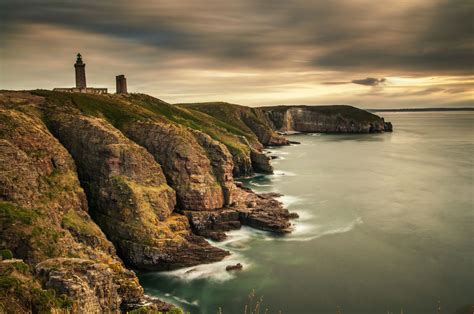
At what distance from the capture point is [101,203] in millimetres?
49562

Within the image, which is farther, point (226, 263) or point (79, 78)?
point (79, 78)

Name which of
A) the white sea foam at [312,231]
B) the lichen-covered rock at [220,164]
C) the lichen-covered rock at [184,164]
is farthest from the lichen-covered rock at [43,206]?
the white sea foam at [312,231]

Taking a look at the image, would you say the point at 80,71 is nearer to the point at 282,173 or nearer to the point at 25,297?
the point at 282,173

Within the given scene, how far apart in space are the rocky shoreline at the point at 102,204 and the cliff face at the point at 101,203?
0.40 ft

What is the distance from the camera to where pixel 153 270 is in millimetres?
45344

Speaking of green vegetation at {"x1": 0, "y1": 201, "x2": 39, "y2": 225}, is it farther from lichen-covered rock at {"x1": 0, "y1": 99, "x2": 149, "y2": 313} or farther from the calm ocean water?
the calm ocean water

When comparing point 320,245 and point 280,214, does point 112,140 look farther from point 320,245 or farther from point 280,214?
point 320,245

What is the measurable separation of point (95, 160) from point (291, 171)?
71.8 metres

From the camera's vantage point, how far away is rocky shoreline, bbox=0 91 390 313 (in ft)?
93.1

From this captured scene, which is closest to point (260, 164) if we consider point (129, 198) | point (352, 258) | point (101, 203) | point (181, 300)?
point (352, 258)

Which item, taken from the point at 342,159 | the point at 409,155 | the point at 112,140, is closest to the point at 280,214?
the point at 112,140

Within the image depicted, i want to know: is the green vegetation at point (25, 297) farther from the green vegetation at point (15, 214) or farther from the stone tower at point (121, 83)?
the stone tower at point (121, 83)

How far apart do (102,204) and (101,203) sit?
0.22m

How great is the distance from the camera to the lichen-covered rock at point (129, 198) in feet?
151
